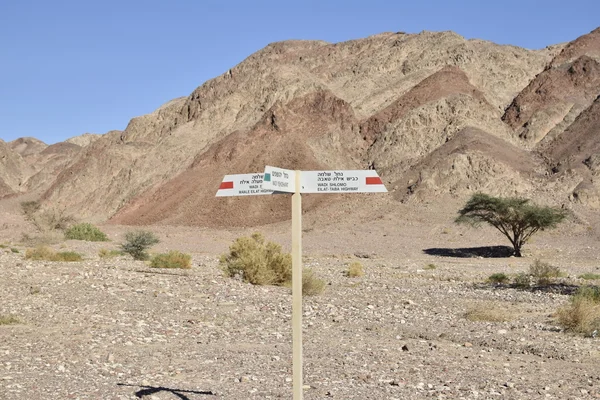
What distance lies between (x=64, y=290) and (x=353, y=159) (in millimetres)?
51636

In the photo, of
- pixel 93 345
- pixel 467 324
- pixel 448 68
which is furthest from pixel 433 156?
pixel 93 345

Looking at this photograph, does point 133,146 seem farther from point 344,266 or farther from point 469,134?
point 344,266

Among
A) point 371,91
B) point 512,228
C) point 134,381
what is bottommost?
point 134,381

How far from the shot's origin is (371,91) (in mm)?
75500

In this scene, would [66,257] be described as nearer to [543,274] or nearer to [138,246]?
[138,246]

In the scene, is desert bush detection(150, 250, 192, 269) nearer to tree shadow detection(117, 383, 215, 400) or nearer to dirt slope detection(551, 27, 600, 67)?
tree shadow detection(117, 383, 215, 400)

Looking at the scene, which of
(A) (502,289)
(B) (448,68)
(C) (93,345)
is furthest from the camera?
(B) (448,68)

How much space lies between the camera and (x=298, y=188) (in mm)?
6547

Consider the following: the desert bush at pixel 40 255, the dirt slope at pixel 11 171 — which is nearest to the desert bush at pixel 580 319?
the desert bush at pixel 40 255

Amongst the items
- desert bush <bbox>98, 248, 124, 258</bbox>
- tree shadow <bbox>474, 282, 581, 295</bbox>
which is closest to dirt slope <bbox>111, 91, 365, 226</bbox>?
desert bush <bbox>98, 248, 124, 258</bbox>

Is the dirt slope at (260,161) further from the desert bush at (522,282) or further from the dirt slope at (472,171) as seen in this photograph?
the desert bush at (522,282)

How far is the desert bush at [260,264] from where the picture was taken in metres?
20.2

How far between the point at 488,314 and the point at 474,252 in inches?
1023

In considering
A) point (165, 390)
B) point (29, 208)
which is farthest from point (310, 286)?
point (29, 208)
